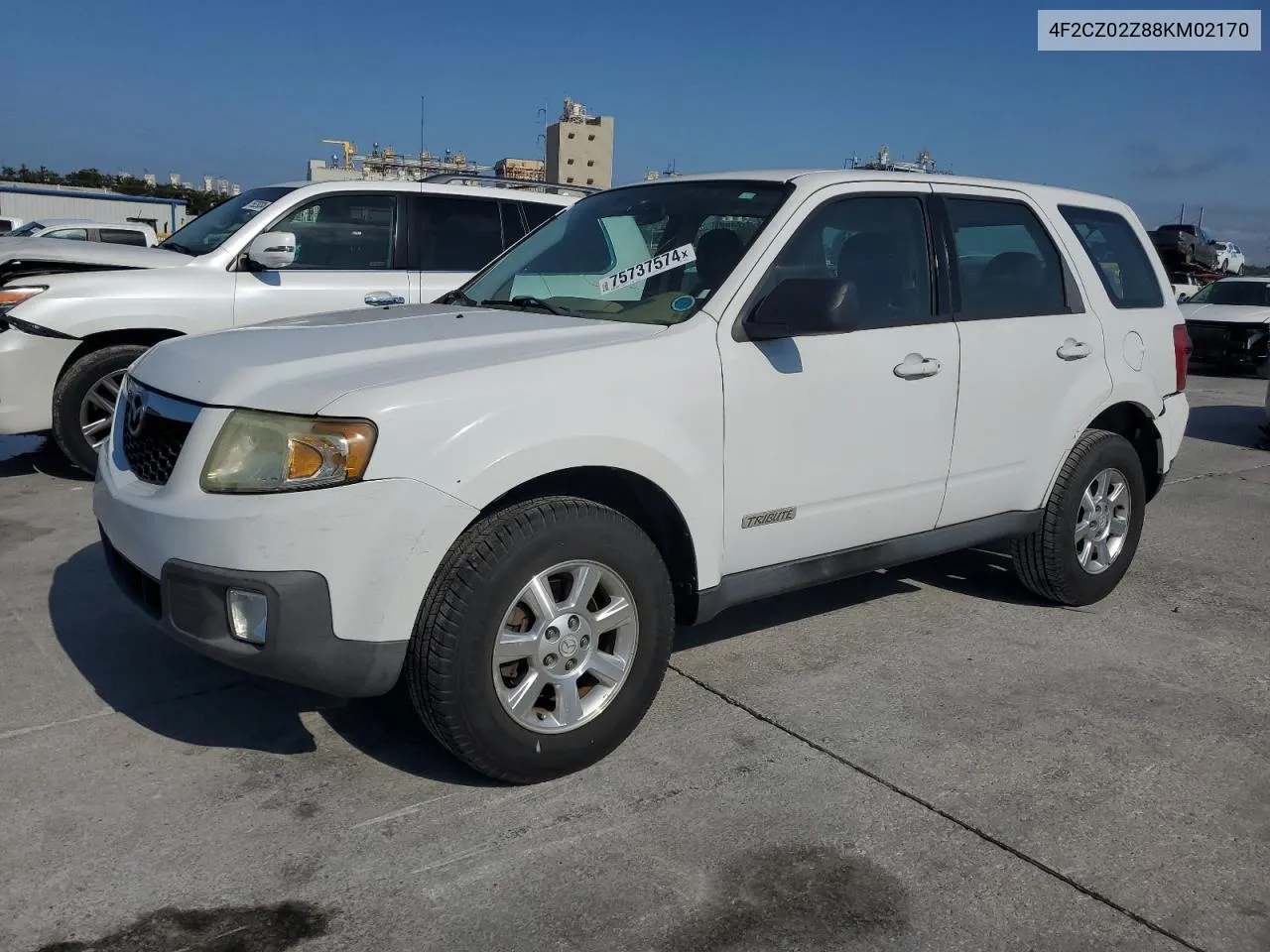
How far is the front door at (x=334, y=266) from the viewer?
22.5 ft

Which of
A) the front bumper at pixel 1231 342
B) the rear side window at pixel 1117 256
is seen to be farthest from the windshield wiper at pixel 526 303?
the front bumper at pixel 1231 342

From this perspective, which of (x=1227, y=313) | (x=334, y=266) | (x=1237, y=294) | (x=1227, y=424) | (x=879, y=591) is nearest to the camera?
(x=879, y=591)

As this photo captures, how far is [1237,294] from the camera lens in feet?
58.9

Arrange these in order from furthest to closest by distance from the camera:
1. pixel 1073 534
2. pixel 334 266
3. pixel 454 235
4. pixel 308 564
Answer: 1. pixel 454 235
2. pixel 334 266
3. pixel 1073 534
4. pixel 308 564

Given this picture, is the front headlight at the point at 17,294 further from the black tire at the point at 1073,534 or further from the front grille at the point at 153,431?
the black tire at the point at 1073,534

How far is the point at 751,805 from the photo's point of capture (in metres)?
3.16

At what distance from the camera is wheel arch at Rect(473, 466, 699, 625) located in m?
3.20

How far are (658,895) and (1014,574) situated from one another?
9.65 feet

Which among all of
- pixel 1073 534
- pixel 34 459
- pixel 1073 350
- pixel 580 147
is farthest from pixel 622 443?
pixel 580 147

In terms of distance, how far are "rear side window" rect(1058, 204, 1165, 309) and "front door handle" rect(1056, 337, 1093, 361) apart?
386 millimetres

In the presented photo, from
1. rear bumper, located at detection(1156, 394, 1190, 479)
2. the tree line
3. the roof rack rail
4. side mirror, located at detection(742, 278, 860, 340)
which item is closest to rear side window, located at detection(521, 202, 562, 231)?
the roof rack rail

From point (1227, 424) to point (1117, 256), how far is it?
7.85 meters

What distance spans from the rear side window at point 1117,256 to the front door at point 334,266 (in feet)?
13.3

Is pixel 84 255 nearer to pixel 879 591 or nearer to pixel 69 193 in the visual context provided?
pixel 879 591
